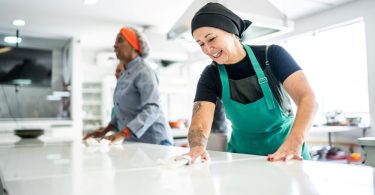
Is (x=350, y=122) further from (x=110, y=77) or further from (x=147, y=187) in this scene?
(x=110, y=77)

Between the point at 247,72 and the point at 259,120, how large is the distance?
0.54 ft

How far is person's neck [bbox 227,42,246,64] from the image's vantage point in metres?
0.98

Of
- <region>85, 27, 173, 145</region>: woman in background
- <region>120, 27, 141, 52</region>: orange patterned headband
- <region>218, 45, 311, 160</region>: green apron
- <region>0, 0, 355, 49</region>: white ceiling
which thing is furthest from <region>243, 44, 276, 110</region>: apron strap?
<region>0, 0, 355, 49</region>: white ceiling

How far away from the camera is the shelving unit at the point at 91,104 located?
4908 mm

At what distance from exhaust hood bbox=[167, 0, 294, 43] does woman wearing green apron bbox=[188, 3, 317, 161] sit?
30.2 inches

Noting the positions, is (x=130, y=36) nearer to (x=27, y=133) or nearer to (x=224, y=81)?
(x=224, y=81)

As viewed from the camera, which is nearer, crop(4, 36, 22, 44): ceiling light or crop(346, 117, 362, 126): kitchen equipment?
crop(346, 117, 362, 126): kitchen equipment

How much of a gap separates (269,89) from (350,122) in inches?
18.3

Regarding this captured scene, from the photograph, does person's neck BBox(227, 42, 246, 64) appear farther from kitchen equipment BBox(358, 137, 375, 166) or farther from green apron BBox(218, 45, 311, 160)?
kitchen equipment BBox(358, 137, 375, 166)

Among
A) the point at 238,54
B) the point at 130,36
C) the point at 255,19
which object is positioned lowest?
the point at 238,54

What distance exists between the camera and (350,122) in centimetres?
121

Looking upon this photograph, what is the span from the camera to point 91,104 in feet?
16.4

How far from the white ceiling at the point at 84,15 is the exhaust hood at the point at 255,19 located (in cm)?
107

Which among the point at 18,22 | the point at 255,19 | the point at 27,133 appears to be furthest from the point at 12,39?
the point at 255,19
